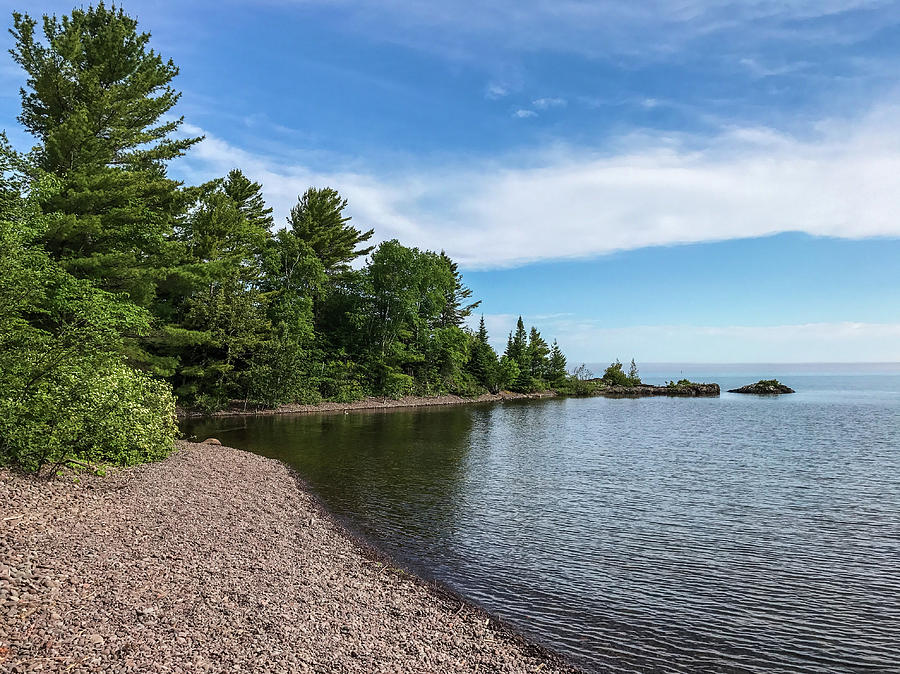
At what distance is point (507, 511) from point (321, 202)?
160ft

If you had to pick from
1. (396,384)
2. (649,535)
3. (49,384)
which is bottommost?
(649,535)

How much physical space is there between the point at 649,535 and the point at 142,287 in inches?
918

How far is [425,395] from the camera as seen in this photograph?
61469 millimetres

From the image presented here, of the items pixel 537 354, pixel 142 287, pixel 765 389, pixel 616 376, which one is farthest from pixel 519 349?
pixel 142 287

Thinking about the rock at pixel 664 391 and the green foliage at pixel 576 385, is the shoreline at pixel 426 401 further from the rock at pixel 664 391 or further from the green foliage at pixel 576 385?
the green foliage at pixel 576 385

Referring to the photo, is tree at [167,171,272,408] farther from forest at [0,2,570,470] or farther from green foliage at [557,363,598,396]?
green foliage at [557,363,598,396]

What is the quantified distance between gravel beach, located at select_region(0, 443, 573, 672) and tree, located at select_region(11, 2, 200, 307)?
13317 mm

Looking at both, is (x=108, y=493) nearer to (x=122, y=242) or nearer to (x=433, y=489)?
(x=433, y=489)

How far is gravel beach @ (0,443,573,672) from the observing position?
20.0 feet

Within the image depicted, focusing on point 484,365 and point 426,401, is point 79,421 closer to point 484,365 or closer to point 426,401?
point 426,401

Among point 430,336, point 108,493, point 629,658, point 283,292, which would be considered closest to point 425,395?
point 430,336

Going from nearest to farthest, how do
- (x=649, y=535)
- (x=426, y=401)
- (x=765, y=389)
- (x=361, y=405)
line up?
(x=649, y=535)
(x=361, y=405)
(x=426, y=401)
(x=765, y=389)

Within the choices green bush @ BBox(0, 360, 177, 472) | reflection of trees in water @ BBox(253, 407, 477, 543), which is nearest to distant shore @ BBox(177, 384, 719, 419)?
reflection of trees in water @ BBox(253, 407, 477, 543)

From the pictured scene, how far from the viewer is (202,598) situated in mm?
7645
